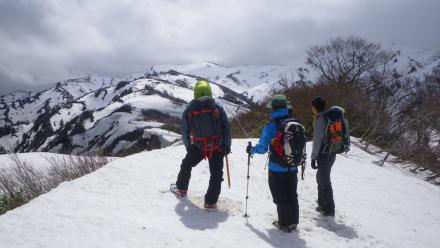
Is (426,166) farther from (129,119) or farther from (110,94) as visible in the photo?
(110,94)

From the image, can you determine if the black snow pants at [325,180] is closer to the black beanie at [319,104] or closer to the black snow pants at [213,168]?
the black beanie at [319,104]

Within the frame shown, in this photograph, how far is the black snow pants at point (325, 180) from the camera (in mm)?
7449

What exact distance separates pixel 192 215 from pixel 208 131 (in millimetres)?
1441

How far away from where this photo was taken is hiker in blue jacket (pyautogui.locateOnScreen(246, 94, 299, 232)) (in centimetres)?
630

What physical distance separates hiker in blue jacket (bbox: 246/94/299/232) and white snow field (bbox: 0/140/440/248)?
0.96 ft

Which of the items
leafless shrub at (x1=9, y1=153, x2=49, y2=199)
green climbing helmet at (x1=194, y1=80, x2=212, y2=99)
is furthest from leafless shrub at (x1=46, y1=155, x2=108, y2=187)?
green climbing helmet at (x1=194, y1=80, x2=212, y2=99)

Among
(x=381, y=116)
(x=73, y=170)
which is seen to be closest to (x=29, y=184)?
(x=73, y=170)

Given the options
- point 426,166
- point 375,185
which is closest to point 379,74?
point 426,166

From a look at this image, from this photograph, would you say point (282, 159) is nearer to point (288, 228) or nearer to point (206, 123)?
point (288, 228)

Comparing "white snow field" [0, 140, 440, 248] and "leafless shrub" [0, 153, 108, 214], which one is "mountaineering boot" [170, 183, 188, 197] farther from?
"leafless shrub" [0, 153, 108, 214]

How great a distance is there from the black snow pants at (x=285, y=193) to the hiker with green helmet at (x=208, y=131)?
100 cm

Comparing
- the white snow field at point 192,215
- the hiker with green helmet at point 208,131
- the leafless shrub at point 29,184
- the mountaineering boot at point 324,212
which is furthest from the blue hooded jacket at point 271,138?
the leafless shrub at point 29,184

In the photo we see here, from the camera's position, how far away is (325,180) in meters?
7.50

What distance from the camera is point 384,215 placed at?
28.1 feet
